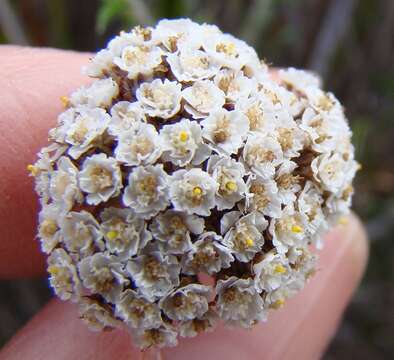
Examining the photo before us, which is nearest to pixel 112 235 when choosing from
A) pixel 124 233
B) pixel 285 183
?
pixel 124 233

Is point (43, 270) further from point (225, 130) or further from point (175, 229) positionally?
point (225, 130)

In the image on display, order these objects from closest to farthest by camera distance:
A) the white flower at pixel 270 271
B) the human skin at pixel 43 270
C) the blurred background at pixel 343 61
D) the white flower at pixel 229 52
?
the white flower at pixel 270 271, the white flower at pixel 229 52, the human skin at pixel 43 270, the blurred background at pixel 343 61

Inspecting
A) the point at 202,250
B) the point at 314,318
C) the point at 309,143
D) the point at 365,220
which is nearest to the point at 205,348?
the point at 314,318

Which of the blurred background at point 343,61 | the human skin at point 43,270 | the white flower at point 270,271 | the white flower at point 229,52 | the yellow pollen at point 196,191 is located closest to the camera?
the yellow pollen at point 196,191

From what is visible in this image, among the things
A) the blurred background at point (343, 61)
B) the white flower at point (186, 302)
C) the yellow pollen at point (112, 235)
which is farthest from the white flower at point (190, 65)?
the blurred background at point (343, 61)

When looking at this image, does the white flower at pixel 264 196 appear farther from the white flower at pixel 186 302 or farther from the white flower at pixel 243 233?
the white flower at pixel 186 302
